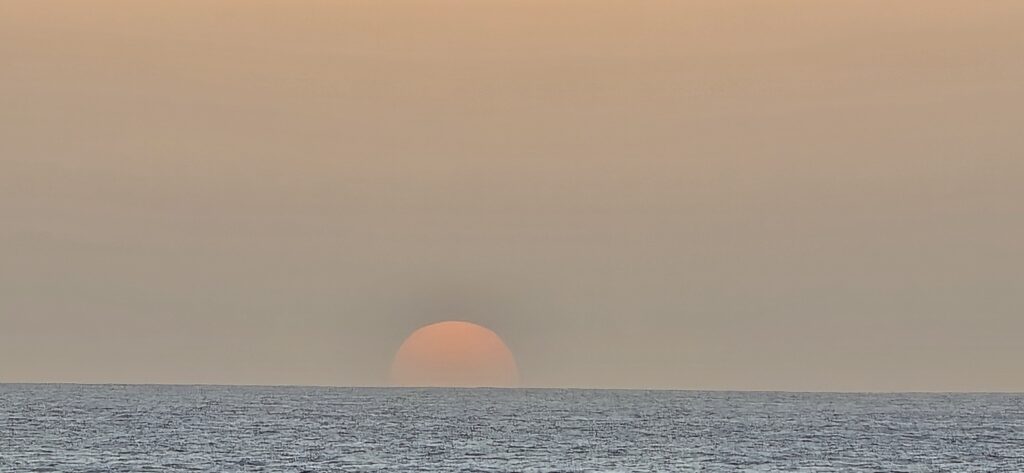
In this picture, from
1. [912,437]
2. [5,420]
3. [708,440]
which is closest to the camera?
[708,440]

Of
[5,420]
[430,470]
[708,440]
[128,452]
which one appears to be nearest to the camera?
[430,470]

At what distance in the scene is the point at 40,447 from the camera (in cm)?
9069

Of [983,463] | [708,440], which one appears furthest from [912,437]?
[983,463]

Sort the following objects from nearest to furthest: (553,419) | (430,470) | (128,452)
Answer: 1. (430,470)
2. (128,452)
3. (553,419)

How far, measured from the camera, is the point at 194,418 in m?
149

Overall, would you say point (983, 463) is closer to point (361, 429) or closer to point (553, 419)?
point (361, 429)

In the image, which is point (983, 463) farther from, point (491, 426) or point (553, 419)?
point (553, 419)

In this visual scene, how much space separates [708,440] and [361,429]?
3112 centimetres

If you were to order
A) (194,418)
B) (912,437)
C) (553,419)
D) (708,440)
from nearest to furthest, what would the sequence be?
(708,440), (912,437), (194,418), (553,419)

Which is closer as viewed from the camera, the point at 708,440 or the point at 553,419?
the point at 708,440

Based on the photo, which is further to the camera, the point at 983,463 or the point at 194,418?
the point at 194,418

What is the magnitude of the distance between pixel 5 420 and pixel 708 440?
66611 mm

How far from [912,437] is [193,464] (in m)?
69.5

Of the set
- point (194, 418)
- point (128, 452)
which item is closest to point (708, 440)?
point (128, 452)
